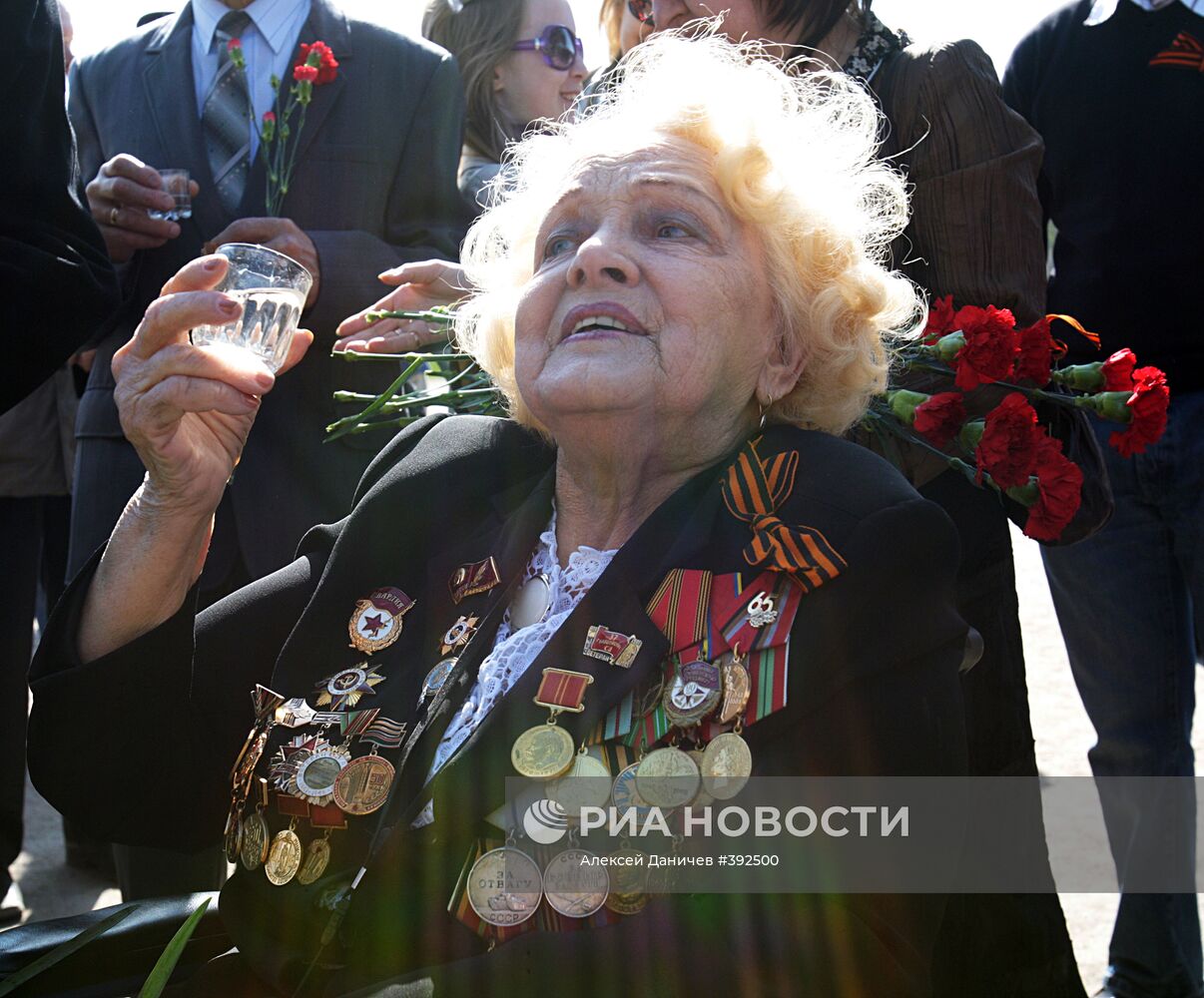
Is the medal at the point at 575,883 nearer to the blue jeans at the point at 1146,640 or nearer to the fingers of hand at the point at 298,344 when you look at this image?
the fingers of hand at the point at 298,344

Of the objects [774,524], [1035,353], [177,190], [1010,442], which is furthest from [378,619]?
[177,190]

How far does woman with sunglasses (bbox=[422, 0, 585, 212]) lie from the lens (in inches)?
172

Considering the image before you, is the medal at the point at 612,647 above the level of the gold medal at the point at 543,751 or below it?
above

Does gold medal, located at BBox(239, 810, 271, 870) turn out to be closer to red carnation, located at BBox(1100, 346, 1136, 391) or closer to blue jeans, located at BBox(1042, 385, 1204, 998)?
red carnation, located at BBox(1100, 346, 1136, 391)

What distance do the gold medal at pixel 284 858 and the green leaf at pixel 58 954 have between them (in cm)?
20

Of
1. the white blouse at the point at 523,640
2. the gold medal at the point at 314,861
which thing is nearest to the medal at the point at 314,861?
the gold medal at the point at 314,861

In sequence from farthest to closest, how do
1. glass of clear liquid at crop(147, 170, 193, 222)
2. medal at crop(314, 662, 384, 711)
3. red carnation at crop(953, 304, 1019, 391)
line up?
glass of clear liquid at crop(147, 170, 193, 222), red carnation at crop(953, 304, 1019, 391), medal at crop(314, 662, 384, 711)

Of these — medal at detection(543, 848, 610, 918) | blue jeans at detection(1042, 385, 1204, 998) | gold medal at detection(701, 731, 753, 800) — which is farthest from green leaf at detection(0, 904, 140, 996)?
blue jeans at detection(1042, 385, 1204, 998)

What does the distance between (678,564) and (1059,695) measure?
479 centimetres

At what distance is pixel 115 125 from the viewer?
3.65m

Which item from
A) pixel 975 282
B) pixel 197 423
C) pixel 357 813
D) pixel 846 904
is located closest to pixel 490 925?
pixel 357 813

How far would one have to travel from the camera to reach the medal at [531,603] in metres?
2.26

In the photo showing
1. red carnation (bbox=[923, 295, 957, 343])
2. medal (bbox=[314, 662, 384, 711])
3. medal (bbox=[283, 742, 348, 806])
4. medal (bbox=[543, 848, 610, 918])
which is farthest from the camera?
red carnation (bbox=[923, 295, 957, 343])

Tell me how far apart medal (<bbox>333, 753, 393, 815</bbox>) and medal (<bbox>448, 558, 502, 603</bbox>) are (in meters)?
0.31
